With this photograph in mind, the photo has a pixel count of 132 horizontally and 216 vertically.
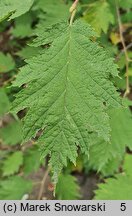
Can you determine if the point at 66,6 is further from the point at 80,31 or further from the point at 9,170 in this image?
the point at 9,170

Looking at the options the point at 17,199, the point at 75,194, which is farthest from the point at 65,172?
the point at 17,199

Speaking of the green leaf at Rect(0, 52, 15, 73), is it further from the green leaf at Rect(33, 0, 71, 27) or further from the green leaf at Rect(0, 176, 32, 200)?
the green leaf at Rect(0, 176, 32, 200)

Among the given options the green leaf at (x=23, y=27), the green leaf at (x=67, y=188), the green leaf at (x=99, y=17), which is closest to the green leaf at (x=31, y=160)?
the green leaf at (x=67, y=188)

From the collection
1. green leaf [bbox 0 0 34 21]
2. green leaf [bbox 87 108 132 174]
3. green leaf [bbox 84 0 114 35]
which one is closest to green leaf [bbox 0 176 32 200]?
green leaf [bbox 87 108 132 174]

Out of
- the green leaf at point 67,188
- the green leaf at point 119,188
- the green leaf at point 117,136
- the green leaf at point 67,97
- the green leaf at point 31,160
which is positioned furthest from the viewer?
the green leaf at point 31,160

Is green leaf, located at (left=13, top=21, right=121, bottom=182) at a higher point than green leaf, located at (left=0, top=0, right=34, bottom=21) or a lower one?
lower

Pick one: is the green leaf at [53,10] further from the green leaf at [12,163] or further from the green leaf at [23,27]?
the green leaf at [12,163]
